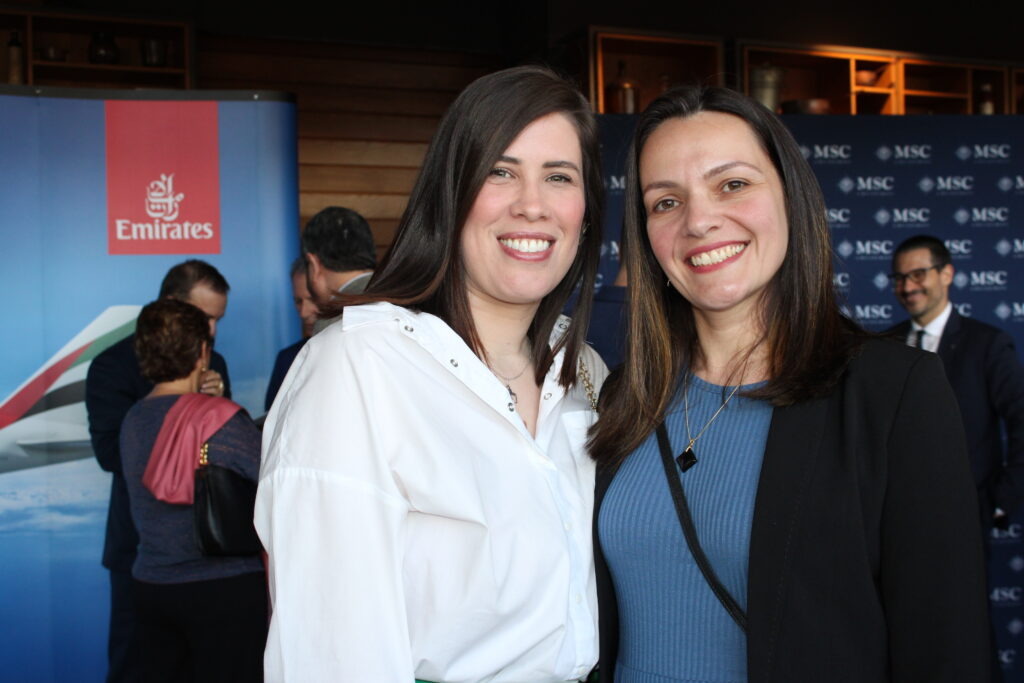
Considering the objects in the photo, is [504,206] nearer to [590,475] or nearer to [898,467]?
[590,475]

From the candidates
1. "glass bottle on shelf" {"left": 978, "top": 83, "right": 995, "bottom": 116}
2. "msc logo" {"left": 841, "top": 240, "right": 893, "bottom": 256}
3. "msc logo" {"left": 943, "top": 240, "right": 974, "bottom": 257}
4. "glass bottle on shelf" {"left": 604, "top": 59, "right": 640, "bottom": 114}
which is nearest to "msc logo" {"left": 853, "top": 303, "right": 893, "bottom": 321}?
"msc logo" {"left": 841, "top": 240, "right": 893, "bottom": 256}

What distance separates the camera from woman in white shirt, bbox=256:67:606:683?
143 centimetres

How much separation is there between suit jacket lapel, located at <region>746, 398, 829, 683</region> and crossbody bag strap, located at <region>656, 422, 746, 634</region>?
61 millimetres

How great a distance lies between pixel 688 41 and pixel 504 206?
5.42 m

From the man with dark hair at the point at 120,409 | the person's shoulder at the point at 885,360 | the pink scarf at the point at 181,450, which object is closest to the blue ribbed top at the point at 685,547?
the person's shoulder at the point at 885,360

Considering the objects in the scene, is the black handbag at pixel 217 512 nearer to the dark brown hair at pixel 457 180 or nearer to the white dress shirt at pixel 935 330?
the dark brown hair at pixel 457 180

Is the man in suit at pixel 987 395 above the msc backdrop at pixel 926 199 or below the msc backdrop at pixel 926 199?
below

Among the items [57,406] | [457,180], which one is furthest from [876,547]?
[57,406]

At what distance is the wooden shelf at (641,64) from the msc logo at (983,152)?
1578 millimetres

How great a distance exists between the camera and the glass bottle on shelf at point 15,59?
18.9 feet

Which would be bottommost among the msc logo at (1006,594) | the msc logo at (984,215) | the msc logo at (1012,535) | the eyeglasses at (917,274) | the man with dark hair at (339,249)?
the msc logo at (1006,594)

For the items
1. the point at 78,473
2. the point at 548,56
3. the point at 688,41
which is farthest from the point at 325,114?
the point at 78,473

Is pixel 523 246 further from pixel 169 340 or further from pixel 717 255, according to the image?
pixel 169 340

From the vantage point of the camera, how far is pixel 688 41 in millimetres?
6676
